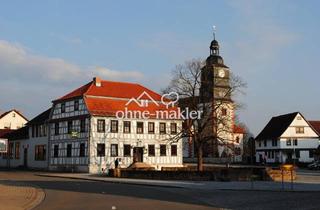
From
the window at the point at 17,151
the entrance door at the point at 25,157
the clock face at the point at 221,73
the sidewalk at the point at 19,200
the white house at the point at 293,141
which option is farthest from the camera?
the clock face at the point at 221,73

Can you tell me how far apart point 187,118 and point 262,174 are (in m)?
11.4

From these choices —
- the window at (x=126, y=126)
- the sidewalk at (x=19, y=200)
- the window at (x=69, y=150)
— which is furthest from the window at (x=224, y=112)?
the sidewalk at (x=19, y=200)

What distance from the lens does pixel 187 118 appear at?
160ft

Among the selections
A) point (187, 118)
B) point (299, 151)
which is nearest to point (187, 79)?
point (187, 118)

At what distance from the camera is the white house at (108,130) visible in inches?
2237

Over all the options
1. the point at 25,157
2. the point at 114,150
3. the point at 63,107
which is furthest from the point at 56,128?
the point at 25,157

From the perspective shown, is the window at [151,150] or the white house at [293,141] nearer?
the window at [151,150]

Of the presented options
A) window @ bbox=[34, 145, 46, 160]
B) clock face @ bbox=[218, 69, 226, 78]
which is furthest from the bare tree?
clock face @ bbox=[218, 69, 226, 78]

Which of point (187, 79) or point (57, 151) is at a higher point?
point (187, 79)

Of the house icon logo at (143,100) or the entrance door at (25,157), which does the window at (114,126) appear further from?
the entrance door at (25,157)

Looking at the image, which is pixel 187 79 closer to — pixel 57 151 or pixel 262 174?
pixel 262 174

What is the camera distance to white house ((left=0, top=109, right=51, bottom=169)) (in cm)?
6556

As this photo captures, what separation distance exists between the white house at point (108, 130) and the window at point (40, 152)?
102 inches

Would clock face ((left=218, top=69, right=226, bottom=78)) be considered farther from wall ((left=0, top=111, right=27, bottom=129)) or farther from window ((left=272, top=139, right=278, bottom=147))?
wall ((left=0, top=111, right=27, bottom=129))
